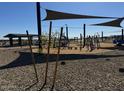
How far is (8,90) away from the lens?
7516 mm

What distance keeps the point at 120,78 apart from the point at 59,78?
2.16 meters

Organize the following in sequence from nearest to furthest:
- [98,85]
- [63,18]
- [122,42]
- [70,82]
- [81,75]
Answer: [98,85], [70,82], [81,75], [63,18], [122,42]

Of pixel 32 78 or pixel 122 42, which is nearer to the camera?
pixel 32 78

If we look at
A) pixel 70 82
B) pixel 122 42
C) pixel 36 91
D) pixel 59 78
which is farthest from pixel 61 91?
pixel 122 42

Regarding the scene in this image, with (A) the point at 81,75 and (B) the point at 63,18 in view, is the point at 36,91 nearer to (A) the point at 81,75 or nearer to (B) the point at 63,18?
(A) the point at 81,75

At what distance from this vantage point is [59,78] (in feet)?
30.4

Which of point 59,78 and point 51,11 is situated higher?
point 51,11

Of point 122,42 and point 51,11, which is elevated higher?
point 51,11

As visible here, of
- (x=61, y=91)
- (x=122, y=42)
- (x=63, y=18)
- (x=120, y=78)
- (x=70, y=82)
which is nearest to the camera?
(x=61, y=91)

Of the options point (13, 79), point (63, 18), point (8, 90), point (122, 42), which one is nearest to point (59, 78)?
point (13, 79)

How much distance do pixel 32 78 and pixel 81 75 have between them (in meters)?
1.87

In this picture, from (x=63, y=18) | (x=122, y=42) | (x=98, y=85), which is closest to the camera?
(x=98, y=85)

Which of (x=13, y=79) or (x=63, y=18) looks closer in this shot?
(x=13, y=79)

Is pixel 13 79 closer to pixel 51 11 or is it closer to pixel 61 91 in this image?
pixel 61 91
